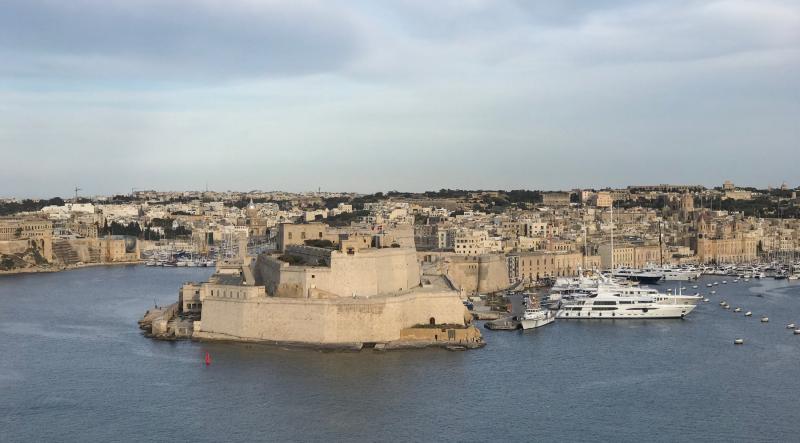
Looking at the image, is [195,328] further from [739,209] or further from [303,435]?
[739,209]

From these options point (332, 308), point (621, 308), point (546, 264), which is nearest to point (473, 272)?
point (546, 264)

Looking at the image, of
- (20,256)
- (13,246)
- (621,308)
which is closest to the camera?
(621,308)

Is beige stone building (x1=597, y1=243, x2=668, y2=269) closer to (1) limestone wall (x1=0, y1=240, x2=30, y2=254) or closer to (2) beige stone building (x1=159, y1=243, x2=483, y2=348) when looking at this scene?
(2) beige stone building (x1=159, y1=243, x2=483, y2=348)

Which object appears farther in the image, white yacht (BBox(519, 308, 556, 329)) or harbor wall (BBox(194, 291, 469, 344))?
white yacht (BBox(519, 308, 556, 329))

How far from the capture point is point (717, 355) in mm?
16875

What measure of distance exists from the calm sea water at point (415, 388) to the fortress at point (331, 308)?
1.58 feet

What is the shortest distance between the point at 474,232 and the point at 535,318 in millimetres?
11051

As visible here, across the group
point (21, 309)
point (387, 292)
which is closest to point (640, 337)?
point (387, 292)

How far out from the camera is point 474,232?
1210 inches

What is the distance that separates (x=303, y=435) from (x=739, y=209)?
47.5 m

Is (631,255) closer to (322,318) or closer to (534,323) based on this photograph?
(534,323)

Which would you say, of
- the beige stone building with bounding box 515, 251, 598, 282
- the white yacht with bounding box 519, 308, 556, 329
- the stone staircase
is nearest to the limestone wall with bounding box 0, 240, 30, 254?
the stone staircase

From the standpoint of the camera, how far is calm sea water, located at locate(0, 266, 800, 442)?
12266 mm

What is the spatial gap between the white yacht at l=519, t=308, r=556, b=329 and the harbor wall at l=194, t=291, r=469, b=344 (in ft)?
6.33
